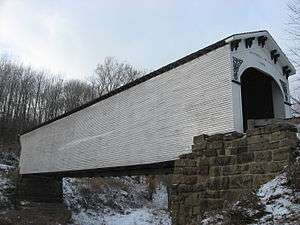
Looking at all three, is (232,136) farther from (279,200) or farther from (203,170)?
(279,200)

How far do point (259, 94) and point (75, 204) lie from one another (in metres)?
15.5

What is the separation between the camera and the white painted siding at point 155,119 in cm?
1099

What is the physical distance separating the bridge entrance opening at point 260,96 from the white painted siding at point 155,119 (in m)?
2.28

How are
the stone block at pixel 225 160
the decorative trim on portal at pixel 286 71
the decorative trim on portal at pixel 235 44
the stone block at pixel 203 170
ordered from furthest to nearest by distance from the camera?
the decorative trim on portal at pixel 286 71 → the decorative trim on portal at pixel 235 44 → the stone block at pixel 203 170 → the stone block at pixel 225 160

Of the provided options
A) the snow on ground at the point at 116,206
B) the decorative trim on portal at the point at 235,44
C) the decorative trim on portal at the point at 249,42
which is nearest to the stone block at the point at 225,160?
the decorative trim on portal at the point at 235,44

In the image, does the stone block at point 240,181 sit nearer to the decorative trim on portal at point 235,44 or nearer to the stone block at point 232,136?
the stone block at point 232,136

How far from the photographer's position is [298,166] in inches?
304

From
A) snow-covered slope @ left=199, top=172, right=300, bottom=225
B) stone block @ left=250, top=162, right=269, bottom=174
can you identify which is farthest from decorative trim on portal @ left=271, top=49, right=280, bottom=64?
snow-covered slope @ left=199, top=172, right=300, bottom=225

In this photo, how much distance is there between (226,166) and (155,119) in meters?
3.70

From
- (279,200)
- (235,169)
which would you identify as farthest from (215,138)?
(279,200)

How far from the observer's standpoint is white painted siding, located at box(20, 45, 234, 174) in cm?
1099

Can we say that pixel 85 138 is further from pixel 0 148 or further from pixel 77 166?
pixel 0 148

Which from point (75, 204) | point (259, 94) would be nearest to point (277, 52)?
point (259, 94)

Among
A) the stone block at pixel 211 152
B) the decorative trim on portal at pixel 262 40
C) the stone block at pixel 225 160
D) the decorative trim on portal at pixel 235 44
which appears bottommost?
the stone block at pixel 225 160
